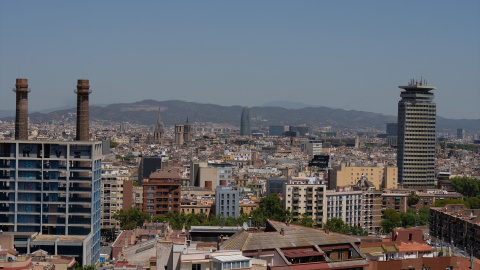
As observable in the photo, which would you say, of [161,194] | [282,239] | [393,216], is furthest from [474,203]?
[282,239]

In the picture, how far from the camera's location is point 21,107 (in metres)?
69.1

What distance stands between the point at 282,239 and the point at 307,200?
1960 inches

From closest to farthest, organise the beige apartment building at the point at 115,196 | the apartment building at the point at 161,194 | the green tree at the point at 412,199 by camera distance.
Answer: the apartment building at the point at 161,194 < the beige apartment building at the point at 115,196 < the green tree at the point at 412,199

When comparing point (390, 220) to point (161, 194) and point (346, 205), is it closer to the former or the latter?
point (346, 205)

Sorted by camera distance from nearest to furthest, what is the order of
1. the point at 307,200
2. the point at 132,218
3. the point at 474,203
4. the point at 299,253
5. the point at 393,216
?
1. the point at 299,253
2. the point at 132,218
3. the point at 307,200
4. the point at 393,216
5. the point at 474,203

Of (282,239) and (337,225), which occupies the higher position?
(282,239)

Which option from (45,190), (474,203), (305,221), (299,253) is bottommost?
(474,203)

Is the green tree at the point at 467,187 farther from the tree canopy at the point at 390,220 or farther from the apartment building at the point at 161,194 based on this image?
the apartment building at the point at 161,194

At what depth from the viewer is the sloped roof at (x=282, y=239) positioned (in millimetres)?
30234

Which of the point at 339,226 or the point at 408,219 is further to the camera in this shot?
the point at 408,219

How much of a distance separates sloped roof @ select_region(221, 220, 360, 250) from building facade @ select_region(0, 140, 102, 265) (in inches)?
940

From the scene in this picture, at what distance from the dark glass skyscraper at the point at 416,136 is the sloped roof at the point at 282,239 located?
3627 inches

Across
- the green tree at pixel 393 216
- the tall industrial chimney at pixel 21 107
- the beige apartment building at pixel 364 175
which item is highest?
the tall industrial chimney at pixel 21 107

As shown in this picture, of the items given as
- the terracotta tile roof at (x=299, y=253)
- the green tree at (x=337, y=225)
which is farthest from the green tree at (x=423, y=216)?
the terracotta tile roof at (x=299, y=253)
